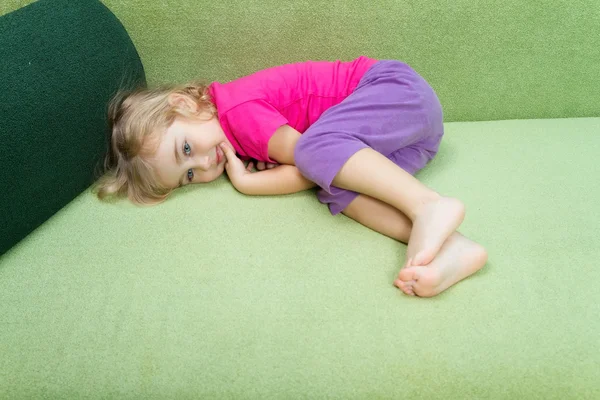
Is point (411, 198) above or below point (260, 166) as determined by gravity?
above

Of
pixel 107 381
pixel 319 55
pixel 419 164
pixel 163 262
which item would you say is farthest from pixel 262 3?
pixel 107 381

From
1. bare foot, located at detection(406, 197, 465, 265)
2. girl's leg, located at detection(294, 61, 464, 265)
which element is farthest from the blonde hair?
bare foot, located at detection(406, 197, 465, 265)

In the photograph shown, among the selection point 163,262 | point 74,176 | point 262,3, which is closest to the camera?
point 163,262

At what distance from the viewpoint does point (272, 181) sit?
1.10m

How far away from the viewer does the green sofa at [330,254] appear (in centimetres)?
75

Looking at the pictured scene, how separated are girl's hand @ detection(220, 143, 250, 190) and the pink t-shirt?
2cm

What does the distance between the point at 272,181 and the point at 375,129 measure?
255 millimetres

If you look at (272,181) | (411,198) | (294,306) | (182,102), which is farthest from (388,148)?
(182,102)

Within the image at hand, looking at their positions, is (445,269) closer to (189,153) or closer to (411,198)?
(411,198)

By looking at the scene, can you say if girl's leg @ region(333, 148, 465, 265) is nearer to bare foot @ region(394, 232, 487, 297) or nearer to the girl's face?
bare foot @ region(394, 232, 487, 297)

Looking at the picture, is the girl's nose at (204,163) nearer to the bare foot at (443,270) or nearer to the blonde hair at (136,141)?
the blonde hair at (136,141)

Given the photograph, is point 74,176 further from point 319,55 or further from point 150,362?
point 319,55

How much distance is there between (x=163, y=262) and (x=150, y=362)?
22cm

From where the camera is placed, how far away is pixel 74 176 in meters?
1.09
